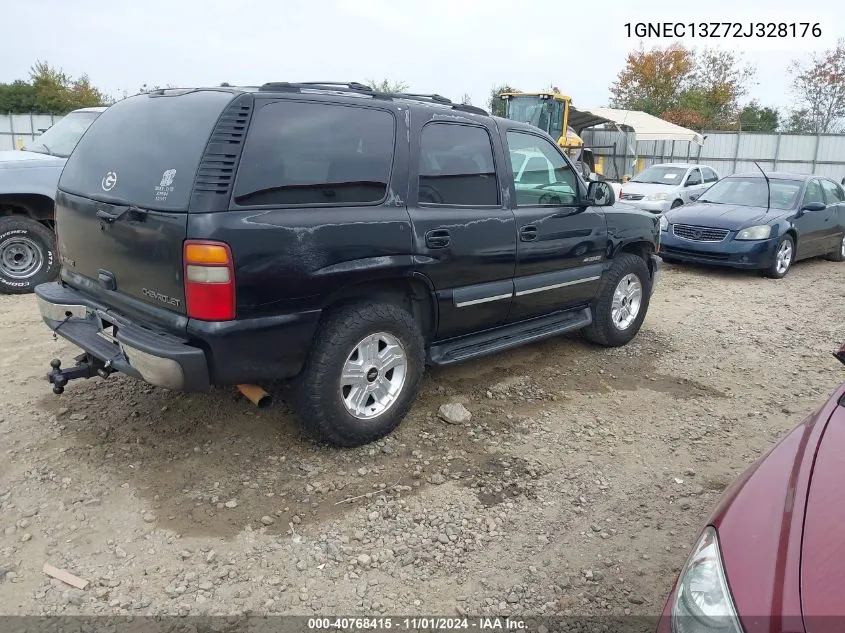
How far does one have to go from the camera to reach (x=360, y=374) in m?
3.70

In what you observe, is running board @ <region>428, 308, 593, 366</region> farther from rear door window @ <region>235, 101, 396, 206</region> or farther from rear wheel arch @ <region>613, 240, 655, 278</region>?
rear door window @ <region>235, 101, 396, 206</region>

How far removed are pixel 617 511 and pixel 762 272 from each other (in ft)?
25.5

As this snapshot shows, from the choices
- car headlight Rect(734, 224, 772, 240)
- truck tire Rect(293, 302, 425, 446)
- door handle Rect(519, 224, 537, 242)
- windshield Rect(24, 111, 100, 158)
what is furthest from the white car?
truck tire Rect(293, 302, 425, 446)

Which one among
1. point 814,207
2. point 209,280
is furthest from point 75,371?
point 814,207

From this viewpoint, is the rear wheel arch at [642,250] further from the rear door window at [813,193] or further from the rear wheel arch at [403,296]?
the rear door window at [813,193]

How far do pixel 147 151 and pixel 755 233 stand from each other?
8.57 m

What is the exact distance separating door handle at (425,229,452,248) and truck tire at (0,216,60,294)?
16.3 feet

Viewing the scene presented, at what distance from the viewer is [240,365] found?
10.4ft

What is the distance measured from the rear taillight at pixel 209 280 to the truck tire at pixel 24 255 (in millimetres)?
4765

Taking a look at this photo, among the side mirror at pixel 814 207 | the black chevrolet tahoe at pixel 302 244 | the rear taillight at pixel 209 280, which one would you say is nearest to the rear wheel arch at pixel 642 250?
the black chevrolet tahoe at pixel 302 244

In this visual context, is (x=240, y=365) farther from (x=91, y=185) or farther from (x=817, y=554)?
(x=817, y=554)

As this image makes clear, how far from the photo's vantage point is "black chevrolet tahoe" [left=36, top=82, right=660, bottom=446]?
309 centimetres

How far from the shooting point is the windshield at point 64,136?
25.0 feet

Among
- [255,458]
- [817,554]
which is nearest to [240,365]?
[255,458]
